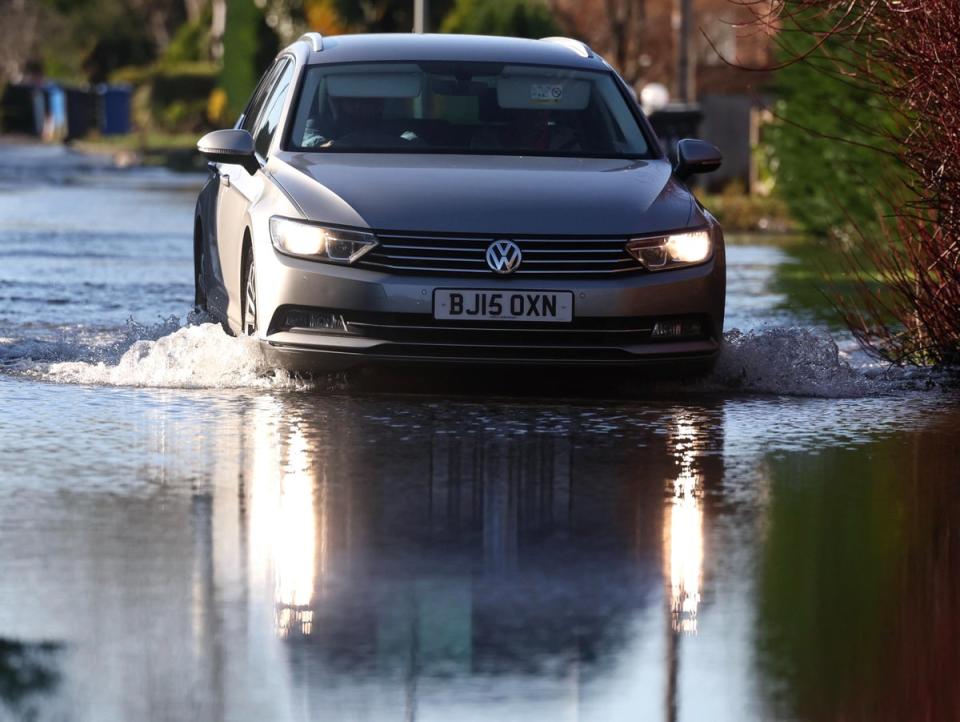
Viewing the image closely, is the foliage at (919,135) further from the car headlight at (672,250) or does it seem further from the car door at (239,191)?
the car door at (239,191)

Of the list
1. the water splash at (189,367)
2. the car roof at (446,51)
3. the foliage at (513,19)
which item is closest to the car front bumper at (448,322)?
the water splash at (189,367)

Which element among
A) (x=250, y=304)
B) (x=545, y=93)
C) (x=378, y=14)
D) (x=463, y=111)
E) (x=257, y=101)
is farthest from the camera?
(x=378, y=14)

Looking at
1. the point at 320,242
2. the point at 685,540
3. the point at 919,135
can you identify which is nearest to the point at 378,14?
the point at 919,135

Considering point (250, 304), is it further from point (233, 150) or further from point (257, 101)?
point (257, 101)

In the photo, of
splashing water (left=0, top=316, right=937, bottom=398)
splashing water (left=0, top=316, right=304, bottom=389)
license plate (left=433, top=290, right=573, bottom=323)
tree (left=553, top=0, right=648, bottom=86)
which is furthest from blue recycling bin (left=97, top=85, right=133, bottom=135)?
license plate (left=433, top=290, right=573, bottom=323)

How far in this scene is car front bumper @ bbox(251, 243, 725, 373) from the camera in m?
9.85

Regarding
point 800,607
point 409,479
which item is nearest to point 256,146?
point 409,479

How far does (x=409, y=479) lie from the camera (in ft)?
26.9

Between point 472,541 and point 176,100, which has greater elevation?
point 472,541

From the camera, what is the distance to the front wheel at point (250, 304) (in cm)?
1052

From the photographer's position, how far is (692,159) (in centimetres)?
1108

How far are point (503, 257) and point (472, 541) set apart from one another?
2.93 m

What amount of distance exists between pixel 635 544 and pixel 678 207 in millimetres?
3477

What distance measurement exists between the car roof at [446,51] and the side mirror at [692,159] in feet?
2.99
